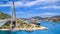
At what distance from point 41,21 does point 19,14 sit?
0.27 m

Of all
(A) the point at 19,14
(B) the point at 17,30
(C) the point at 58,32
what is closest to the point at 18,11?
(A) the point at 19,14

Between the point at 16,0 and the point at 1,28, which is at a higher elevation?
the point at 16,0

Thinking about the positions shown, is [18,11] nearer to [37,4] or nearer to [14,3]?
[14,3]

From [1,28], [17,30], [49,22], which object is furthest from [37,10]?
[1,28]

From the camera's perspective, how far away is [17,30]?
2.03 meters

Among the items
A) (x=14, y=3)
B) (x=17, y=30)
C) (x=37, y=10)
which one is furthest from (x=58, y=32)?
(x=14, y=3)

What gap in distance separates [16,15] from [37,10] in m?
0.25

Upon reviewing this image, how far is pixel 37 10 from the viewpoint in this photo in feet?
6.68

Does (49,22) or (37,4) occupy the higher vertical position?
(37,4)

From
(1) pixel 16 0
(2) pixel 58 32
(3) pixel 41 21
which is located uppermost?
(1) pixel 16 0

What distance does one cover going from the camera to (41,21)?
2027 mm

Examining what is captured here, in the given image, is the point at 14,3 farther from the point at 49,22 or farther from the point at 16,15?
the point at 49,22

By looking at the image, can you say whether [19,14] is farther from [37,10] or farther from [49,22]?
[49,22]

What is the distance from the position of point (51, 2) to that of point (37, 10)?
0.62 ft
